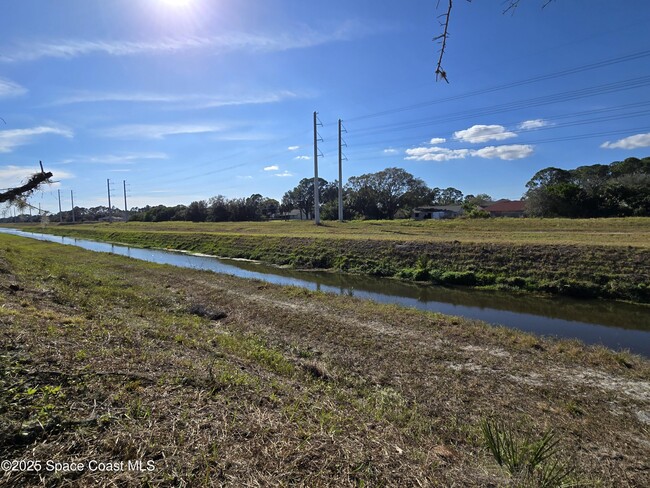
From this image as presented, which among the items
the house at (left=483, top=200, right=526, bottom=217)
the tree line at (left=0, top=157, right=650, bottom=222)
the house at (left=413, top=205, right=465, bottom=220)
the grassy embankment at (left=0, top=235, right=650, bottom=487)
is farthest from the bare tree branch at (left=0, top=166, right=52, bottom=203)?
the house at (left=483, top=200, right=526, bottom=217)

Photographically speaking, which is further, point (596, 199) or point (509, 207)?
point (509, 207)

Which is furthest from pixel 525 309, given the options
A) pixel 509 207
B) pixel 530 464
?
pixel 509 207

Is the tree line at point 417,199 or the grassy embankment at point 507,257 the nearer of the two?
the grassy embankment at point 507,257

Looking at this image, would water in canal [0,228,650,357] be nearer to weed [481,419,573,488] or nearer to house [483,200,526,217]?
weed [481,419,573,488]

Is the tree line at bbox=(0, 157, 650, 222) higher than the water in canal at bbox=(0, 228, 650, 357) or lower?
higher

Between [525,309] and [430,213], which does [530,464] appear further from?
[430,213]

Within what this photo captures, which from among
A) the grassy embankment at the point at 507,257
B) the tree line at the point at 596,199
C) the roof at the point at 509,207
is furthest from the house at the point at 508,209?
the grassy embankment at the point at 507,257

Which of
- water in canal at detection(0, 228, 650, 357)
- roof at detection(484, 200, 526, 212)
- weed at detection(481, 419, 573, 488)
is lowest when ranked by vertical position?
water in canal at detection(0, 228, 650, 357)

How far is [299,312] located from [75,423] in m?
9.14

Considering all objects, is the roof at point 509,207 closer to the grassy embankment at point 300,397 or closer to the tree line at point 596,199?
the tree line at point 596,199

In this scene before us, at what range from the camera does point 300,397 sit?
4930 mm

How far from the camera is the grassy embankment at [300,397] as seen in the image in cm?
303

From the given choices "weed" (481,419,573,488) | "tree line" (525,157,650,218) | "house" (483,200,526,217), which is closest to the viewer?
"weed" (481,419,573,488)

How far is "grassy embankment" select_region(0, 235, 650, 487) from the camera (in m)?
3.03
